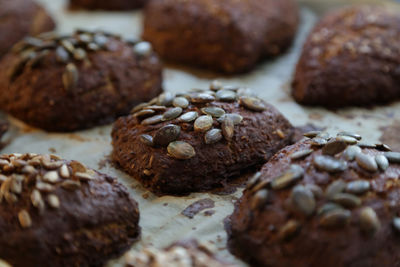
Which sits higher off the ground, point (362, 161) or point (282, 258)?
point (362, 161)

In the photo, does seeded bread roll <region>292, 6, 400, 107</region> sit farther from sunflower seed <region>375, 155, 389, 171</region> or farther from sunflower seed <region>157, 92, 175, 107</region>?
sunflower seed <region>375, 155, 389, 171</region>

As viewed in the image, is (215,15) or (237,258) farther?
(215,15)

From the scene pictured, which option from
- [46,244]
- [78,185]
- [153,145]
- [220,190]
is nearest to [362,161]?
[220,190]

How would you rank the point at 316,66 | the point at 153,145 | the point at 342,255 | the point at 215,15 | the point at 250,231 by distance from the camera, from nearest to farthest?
the point at 342,255 → the point at 250,231 → the point at 153,145 → the point at 316,66 → the point at 215,15

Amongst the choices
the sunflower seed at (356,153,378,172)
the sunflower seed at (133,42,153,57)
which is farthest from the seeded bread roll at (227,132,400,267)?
the sunflower seed at (133,42,153,57)

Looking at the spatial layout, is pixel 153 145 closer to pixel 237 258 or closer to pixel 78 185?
pixel 78 185

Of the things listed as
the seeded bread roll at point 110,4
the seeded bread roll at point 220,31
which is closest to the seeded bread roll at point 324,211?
the seeded bread roll at point 220,31

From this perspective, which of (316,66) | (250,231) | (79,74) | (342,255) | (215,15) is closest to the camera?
(342,255)
